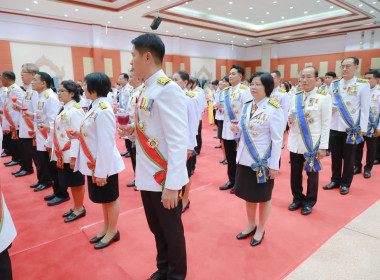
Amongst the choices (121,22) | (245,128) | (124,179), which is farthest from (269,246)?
(121,22)

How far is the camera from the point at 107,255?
2.23 metres

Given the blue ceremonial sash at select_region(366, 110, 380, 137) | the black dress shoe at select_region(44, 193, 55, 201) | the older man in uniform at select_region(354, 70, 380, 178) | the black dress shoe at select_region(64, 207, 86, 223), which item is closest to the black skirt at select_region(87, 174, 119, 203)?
the black dress shoe at select_region(64, 207, 86, 223)

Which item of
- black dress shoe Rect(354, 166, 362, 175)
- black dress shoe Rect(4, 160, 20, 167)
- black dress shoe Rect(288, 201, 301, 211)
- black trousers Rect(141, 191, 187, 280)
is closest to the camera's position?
black trousers Rect(141, 191, 187, 280)

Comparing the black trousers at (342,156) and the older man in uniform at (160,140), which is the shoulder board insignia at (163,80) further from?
the black trousers at (342,156)

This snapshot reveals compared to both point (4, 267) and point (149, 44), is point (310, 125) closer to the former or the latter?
point (149, 44)

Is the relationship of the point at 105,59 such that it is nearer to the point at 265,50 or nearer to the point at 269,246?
the point at 265,50

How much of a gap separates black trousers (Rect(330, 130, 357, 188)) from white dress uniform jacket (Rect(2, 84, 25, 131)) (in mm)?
4571

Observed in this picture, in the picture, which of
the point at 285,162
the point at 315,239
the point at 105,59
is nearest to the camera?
the point at 315,239

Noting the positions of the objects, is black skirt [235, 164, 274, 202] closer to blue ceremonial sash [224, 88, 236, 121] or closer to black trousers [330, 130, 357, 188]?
blue ceremonial sash [224, 88, 236, 121]

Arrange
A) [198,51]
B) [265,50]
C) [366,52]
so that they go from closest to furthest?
[366,52] < [198,51] < [265,50]

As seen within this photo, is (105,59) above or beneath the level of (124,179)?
above

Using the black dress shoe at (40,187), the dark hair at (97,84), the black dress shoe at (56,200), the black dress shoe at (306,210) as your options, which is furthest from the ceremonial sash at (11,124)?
the black dress shoe at (306,210)

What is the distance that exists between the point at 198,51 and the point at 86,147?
49.5 feet

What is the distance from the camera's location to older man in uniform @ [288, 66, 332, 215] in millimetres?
2715
